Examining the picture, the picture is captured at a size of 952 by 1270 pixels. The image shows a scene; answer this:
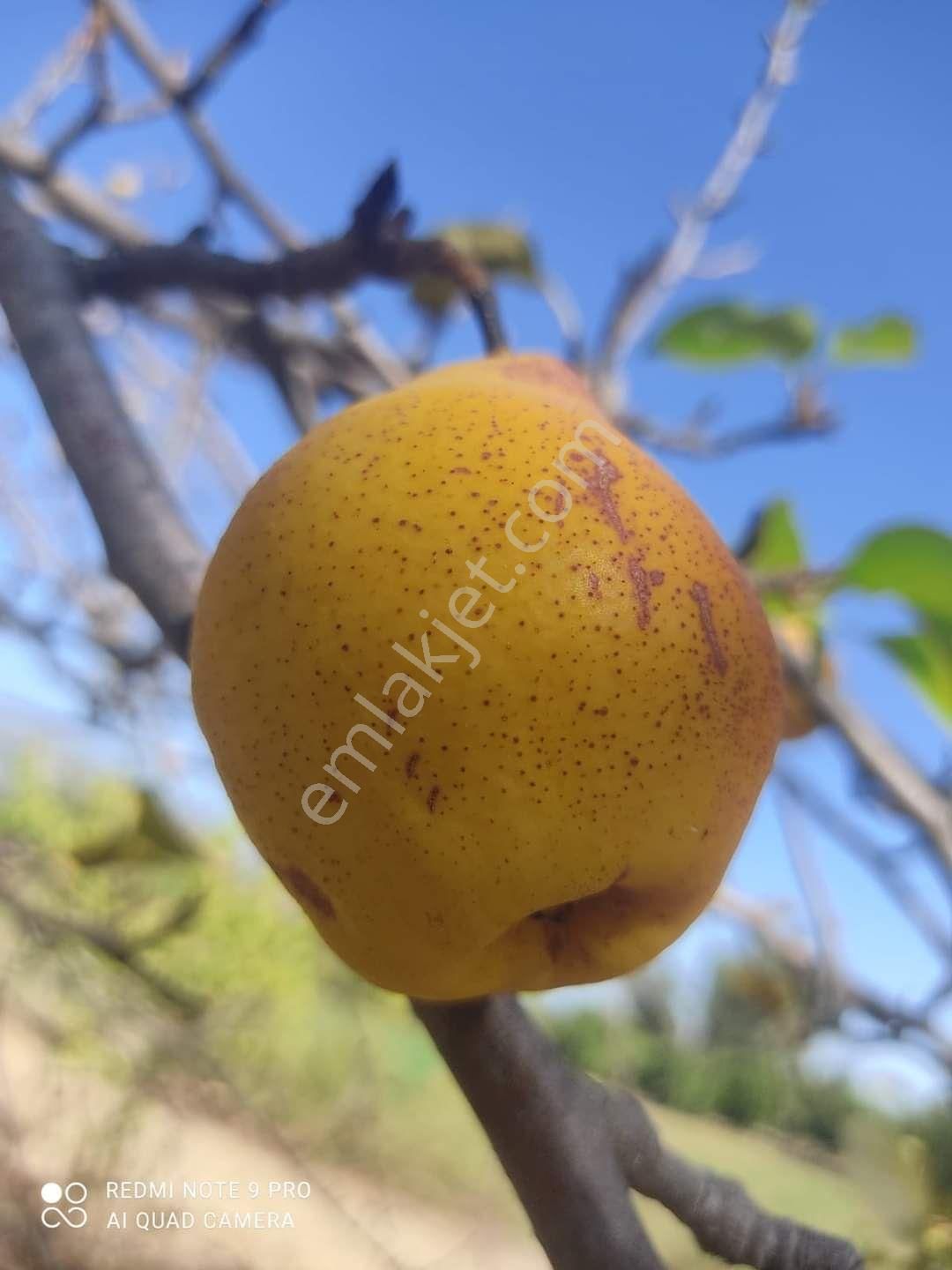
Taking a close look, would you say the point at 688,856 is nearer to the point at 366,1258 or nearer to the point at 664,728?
the point at 664,728

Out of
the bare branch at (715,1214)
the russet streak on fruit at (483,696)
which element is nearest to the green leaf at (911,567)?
the russet streak on fruit at (483,696)

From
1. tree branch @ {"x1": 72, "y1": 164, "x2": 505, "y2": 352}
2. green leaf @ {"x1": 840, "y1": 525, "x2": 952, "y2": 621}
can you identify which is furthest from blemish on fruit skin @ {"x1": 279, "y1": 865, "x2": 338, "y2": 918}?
green leaf @ {"x1": 840, "y1": 525, "x2": 952, "y2": 621}

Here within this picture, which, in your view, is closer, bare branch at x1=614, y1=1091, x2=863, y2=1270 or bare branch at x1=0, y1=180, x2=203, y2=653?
bare branch at x1=614, y1=1091, x2=863, y2=1270

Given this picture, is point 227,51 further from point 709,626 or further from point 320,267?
point 709,626

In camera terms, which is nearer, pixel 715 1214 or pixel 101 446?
pixel 715 1214

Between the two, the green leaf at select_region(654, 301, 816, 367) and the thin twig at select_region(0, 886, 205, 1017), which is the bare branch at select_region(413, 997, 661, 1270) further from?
the green leaf at select_region(654, 301, 816, 367)

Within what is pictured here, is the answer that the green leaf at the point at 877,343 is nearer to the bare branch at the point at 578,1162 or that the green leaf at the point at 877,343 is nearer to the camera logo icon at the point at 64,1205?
the bare branch at the point at 578,1162

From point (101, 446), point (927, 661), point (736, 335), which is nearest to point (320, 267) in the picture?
point (101, 446)
